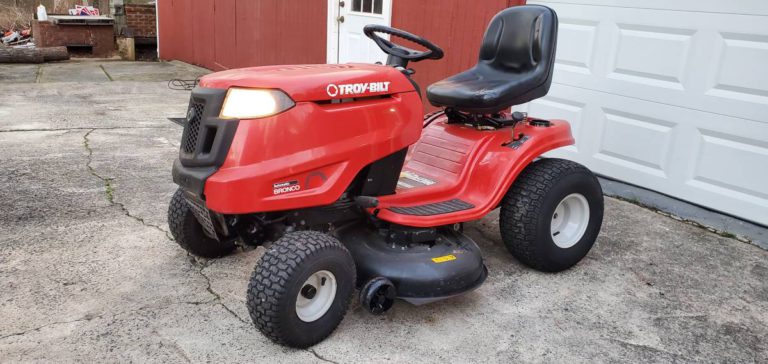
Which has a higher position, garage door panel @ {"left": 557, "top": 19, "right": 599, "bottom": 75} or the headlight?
garage door panel @ {"left": 557, "top": 19, "right": 599, "bottom": 75}

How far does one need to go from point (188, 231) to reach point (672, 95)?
3126 millimetres

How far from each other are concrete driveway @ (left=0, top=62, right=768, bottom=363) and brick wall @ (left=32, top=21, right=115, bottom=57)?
346 inches

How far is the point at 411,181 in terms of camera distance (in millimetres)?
3045

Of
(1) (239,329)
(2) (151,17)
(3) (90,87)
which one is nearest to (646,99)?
(1) (239,329)

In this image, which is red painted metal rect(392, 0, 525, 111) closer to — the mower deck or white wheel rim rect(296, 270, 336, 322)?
the mower deck

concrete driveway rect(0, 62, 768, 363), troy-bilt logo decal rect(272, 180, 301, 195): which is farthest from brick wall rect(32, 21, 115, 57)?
troy-bilt logo decal rect(272, 180, 301, 195)

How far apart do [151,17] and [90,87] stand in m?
5.32

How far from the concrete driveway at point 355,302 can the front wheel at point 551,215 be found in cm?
13

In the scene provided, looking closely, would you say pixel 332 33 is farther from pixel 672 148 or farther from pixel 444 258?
pixel 444 258

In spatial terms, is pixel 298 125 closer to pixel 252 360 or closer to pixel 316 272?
pixel 316 272

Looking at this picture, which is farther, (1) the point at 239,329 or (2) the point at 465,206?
(2) the point at 465,206

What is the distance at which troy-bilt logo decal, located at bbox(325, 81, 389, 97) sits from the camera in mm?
2488

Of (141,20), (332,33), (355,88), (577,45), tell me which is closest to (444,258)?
Result: (355,88)

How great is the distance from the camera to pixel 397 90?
269 cm
